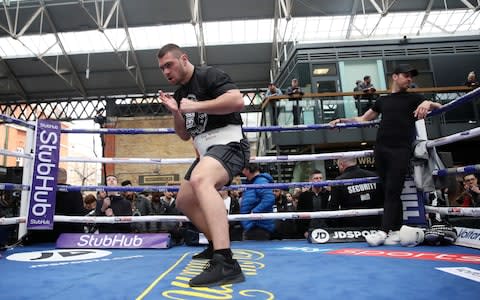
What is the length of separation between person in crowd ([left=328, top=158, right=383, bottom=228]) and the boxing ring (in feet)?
1.48

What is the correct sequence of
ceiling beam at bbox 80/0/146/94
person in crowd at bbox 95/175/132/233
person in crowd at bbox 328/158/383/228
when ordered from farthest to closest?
1. ceiling beam at bbox 80/0/146/94
2. person in crowd at bbox 95/175/132/233
3. person in crowd at bbox 328/158/383/228

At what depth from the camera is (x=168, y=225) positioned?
11.4ft

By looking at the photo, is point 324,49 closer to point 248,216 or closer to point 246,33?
point 246,33

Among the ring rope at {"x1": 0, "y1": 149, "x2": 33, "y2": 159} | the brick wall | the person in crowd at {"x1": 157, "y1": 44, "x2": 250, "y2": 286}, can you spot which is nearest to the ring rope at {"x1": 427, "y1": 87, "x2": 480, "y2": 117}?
the person in crowd at {"x1": 157, "y1": 44, "x2": 250, "y2": 286}

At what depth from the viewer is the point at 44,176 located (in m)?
2.52

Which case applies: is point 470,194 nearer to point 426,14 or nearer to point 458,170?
point 458,170

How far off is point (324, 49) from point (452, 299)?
37.3ft

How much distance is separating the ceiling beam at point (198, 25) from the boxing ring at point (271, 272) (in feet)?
32.8

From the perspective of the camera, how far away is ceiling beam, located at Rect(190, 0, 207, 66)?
11305mm

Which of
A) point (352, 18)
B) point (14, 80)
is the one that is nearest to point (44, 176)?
point (352, 18)

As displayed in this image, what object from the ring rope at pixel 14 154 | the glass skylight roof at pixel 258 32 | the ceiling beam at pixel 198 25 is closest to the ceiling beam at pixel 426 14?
the glass skylight roof at pixel 258 32

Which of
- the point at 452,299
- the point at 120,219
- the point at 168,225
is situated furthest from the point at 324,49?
the point at 452,299

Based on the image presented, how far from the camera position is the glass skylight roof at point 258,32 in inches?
505

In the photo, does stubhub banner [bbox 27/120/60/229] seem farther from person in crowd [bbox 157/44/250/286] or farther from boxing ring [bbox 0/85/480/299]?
person in crowd [bbox 157/44/250/286]
